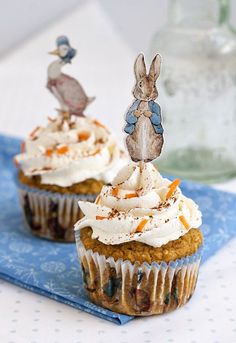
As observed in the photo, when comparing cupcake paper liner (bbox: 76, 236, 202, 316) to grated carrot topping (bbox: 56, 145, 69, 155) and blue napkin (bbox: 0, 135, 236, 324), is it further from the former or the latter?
grated carrot topping (bbox: 56, 145, 69, 155)

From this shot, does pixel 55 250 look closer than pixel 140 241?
No

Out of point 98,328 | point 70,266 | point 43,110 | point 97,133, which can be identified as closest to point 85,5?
point 43,110

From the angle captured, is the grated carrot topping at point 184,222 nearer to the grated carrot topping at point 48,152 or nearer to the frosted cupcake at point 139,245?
the frosted cupcake at point 139,245

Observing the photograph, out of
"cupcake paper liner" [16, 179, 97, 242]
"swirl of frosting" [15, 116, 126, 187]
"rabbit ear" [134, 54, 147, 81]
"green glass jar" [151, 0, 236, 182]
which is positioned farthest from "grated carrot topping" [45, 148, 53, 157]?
"green glass jar" [151, 0, 236, 182]

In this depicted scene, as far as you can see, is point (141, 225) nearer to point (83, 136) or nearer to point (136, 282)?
point (136, 282)

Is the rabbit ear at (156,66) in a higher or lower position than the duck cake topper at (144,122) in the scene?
higher

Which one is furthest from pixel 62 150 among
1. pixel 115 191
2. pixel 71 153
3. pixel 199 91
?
pixel 199 91

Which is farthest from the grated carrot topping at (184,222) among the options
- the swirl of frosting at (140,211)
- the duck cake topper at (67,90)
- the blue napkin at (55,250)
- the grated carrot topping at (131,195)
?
the duck cake topper at (67,90)
